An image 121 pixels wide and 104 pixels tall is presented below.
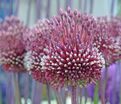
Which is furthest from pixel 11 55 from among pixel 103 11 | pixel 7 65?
pixel 103 11

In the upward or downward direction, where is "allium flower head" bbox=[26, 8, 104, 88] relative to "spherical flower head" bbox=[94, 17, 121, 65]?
downward

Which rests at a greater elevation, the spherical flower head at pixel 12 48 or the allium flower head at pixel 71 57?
the spherical flower head at pixel 12 48

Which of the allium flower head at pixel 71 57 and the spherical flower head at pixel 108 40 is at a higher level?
the spherical flower head at pixel 108 40

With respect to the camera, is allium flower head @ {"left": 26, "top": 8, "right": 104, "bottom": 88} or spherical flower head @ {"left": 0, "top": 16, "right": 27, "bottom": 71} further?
spherical flower head @ {"left": 0, "top": 16, "right": 27, "bottom": 71}

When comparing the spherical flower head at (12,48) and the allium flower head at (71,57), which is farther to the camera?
the spherical flower head at (12,48)

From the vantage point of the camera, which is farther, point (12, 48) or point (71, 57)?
point (12, 48)
